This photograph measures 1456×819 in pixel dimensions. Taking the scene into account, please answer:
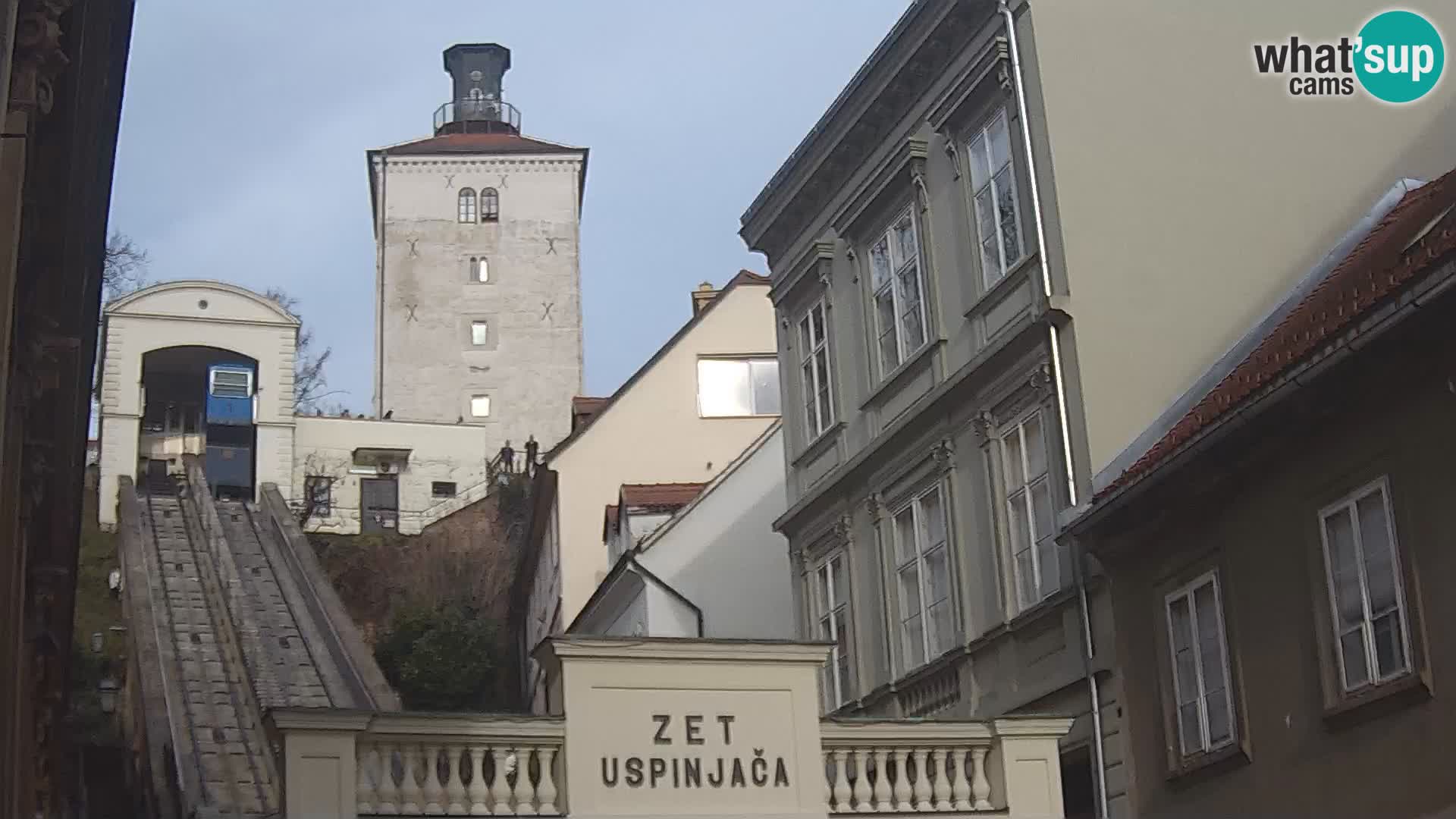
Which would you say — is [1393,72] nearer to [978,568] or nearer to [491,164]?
[978,568]

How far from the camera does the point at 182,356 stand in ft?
220

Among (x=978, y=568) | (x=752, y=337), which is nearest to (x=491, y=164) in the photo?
(x=752, y=337)

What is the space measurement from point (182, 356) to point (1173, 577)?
53.4 m

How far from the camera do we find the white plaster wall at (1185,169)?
20.4m

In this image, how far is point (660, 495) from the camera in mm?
36656

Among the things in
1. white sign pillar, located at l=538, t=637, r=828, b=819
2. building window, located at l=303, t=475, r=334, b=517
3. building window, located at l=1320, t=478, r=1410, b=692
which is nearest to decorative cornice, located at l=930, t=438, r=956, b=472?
building window, located at l=1320, t=478, r=1410, b=692

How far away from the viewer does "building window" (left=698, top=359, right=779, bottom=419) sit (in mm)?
41156

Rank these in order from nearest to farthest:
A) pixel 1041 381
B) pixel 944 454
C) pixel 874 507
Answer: pixel 1041 381
pixel 944 454
pixel 874 507

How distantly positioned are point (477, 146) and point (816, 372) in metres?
63.7

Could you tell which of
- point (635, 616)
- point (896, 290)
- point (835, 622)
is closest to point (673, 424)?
point (635, 616)

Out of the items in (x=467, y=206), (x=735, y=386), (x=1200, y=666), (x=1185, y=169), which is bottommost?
(x=1200, y=666)

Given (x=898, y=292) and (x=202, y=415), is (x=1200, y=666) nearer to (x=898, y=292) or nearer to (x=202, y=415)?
(x=898, y=292)

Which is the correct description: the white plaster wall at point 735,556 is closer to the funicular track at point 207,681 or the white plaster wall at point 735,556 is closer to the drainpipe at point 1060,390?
the funicular track at point 207,681

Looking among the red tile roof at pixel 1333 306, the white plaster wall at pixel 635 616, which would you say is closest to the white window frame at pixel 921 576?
the red tile roof at pixel 1333 306
